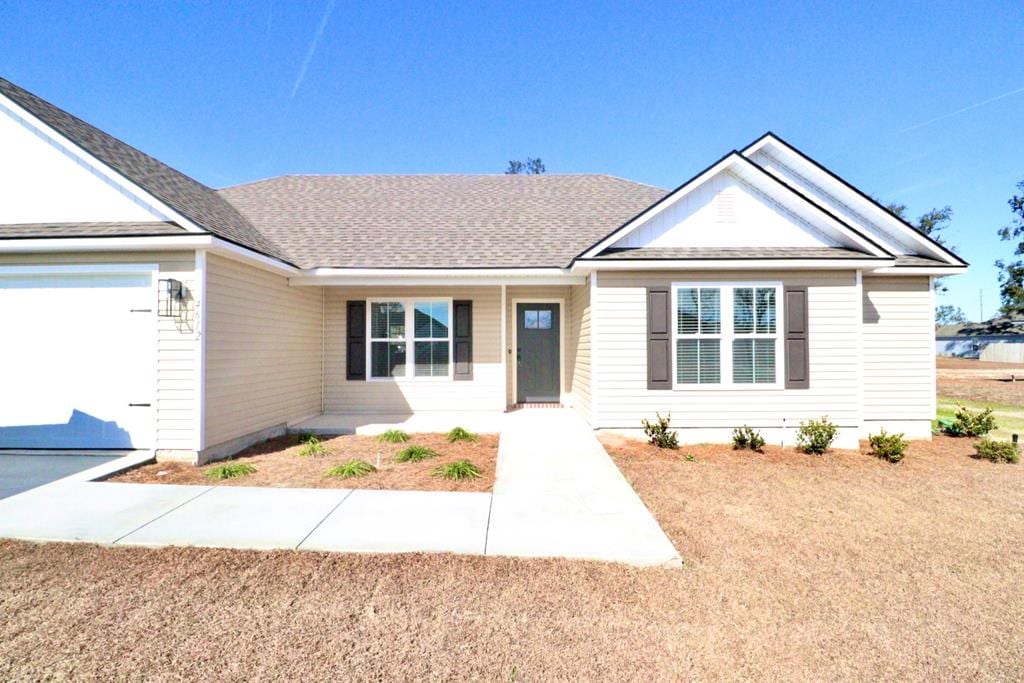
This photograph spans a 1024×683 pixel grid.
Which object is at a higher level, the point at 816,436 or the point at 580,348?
the point at 580,348

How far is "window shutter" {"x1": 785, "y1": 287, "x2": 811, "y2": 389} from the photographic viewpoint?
7.39 metres

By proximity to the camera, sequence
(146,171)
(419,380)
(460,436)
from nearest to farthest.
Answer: (146,171) < (460,436) < (419,380)

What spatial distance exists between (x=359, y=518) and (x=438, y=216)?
8.05 metres

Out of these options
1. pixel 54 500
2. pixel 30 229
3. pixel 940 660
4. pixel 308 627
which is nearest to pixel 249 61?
pixel 30 229

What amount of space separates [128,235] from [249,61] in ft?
24.9

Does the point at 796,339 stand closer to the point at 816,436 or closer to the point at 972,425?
the point at 816,436

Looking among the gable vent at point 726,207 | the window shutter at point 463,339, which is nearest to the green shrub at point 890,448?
the gable vent at point 726,207

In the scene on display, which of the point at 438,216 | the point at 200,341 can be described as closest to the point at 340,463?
the point at 200,341

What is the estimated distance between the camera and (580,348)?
8.91 m

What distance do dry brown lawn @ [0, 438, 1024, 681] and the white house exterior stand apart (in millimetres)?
3301

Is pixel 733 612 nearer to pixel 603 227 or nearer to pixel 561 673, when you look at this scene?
pixel 561 673

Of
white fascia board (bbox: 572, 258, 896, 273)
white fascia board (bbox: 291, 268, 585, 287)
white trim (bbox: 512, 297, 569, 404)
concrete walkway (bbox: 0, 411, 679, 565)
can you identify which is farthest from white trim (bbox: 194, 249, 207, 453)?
white trim (bbox: 512, 297, 569, 404)

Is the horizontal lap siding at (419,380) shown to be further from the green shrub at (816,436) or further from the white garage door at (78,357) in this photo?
the green shrub at (816,436)

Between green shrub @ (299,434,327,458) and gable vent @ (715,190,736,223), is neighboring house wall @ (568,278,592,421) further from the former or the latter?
green shrub @ (299,434,327,458)
